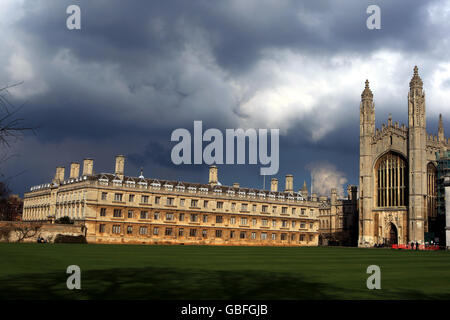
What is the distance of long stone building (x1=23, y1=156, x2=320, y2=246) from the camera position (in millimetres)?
64812

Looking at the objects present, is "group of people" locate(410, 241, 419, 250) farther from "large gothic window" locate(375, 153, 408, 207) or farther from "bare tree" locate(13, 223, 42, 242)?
"bare tree" locate(13, 223, 42, 242)

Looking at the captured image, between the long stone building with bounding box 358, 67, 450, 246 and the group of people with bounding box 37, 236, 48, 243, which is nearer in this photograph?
the group of people with bounding box 37, 236, 48, 243

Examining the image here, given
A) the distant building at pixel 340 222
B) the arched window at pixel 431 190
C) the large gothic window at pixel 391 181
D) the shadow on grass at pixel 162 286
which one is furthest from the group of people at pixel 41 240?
the distant building at pixel 340 222

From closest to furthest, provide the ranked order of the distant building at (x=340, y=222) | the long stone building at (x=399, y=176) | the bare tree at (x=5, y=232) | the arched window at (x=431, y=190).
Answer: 1. the bare tree at (x=5, y=232)
2. the long stone building at (x=399, y=176)
3. the arched window at (x=431, y=190)
4. the distant building at (x=340, y=222)

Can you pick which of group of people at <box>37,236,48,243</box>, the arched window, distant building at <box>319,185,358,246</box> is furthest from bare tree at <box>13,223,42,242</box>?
distant building at <box>319,185,358,246</box>

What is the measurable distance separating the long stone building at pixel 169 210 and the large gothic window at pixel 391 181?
40.6 ft

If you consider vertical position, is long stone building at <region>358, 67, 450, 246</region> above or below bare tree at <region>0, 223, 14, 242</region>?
above

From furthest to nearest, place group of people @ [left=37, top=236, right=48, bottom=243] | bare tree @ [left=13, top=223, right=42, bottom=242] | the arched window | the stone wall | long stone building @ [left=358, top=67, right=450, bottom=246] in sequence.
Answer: the arched window
long stone building @ [left=358, top=67, right=450, bottom=246]
group of people @ [left=37, top=236, right=48, bottom=243]
bare tree @ [left=13, top=223, right=42, bottom=242]
the stone wall

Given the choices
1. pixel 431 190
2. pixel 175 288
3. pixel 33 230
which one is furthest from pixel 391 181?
pixel 175 288

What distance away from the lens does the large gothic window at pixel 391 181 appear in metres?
80.9

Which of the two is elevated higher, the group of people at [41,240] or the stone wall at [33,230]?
the stone wall at [33,230]

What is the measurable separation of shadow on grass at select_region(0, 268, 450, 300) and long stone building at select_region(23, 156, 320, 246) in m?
48.8

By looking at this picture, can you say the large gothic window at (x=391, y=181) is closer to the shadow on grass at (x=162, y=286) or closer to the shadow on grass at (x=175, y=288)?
the shadow on grass at (x=162, y=286)
